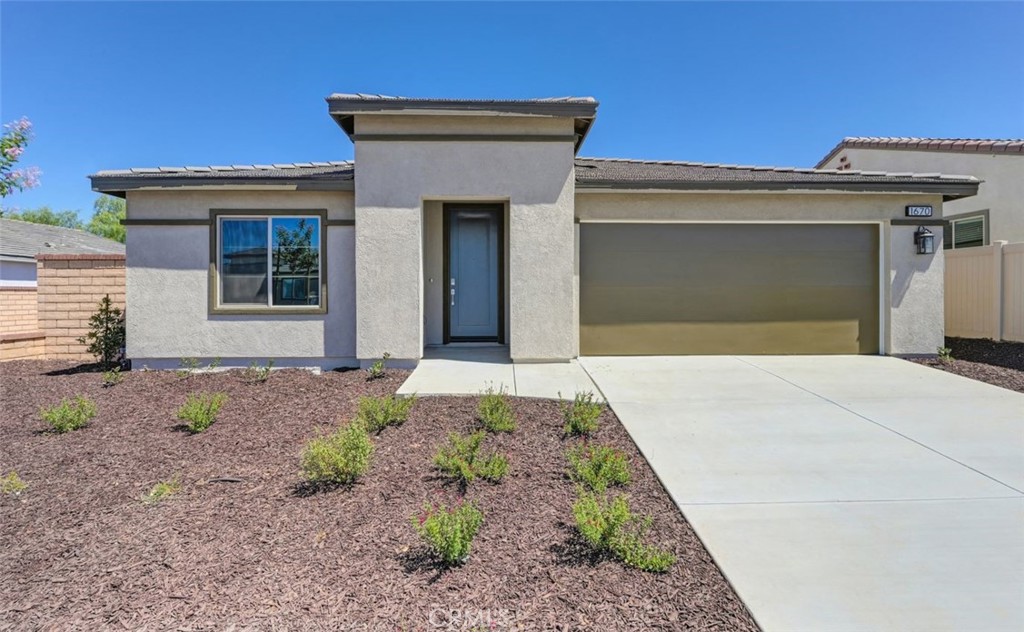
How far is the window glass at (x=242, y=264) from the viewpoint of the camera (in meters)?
8.76

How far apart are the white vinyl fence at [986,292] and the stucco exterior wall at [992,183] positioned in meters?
2.79

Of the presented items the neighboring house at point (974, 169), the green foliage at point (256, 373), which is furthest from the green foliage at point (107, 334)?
the neighboring house at point (974, 169)

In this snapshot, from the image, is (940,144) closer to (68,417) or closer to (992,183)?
(992,183)

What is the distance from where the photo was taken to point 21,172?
290 inches

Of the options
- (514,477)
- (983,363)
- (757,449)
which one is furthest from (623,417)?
(983,363)

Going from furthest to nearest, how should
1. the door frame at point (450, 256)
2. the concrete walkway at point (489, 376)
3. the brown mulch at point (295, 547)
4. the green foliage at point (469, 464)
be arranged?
1. the door frame at point (450, 256)
2. the concrete walkway at point (489, 376)
3. the green foliage at point (469, 464)
4. the brown mulch at point (295, 547)

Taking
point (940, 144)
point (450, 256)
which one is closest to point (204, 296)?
point (450, 256)

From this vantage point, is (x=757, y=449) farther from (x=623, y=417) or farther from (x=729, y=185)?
(x=729, y=185)

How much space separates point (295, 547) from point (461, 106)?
666cm

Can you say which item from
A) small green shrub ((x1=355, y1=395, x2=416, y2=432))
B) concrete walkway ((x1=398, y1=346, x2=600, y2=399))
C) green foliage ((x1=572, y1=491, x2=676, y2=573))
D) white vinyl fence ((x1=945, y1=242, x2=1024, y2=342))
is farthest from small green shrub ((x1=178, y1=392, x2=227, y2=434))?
white vinyl fence ((x1=945, y1=242, x2=1024, y2=342))

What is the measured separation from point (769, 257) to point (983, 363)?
3856 millimetres

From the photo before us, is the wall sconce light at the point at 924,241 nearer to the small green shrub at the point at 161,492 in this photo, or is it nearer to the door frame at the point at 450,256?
the door frame at the point at 450,256

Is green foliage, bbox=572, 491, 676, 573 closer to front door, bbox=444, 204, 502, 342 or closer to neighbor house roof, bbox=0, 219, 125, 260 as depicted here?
front door, bbox=444, 204, 502, 342

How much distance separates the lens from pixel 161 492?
3922 millimetres
